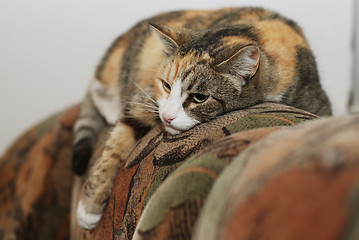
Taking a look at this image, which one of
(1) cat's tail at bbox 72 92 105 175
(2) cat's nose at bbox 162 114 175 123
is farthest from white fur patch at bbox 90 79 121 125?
(2) cat's nose at bbox 162 114 175 123

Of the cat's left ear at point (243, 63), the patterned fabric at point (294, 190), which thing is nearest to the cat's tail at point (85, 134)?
the cat's left ear at point (243, 63)

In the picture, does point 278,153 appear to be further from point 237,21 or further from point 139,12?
point 139,12

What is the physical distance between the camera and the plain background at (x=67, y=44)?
192 centimetres

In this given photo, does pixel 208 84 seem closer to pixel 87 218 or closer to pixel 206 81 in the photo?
pixel 206 81

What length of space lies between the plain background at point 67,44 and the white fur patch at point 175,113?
3.97 feet

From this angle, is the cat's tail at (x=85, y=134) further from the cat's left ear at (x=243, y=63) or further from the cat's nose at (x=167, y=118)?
the cat's left ear at (x=243, y=63)

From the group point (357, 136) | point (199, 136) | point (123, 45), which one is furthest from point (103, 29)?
point (357, 136)

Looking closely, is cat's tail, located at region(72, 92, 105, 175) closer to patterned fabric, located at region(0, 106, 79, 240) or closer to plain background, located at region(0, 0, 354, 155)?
patterned fabric, located at region(0, 106, 79, 240)

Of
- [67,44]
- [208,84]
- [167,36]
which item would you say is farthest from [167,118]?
[67,44]

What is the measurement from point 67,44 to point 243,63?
5.02ft

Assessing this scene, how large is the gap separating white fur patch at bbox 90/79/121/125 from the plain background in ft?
1.94

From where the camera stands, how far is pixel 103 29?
2137mm

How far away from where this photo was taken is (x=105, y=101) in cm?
146

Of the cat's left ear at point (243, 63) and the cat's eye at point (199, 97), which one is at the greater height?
the cat's left ear at point (243, 63)
